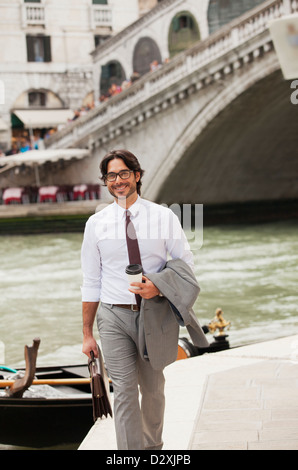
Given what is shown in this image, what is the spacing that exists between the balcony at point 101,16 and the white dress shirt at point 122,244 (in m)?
11.8

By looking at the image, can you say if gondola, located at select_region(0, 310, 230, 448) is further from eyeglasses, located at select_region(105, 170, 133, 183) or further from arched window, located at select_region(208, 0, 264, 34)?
arched window, located at select_region(208, 0, 264, 34)

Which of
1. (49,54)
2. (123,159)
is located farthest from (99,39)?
(123,159)

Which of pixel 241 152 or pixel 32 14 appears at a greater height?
pixel 32 14

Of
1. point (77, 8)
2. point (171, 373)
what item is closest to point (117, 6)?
point (77, 8)

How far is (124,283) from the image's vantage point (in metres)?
1.53

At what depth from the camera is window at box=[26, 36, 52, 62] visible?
12.6m

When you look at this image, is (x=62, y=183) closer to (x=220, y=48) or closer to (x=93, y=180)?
(x=93, y=180)

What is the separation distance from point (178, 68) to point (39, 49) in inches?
151

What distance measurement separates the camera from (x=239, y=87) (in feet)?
30.9

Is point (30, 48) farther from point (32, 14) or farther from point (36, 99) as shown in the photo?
point (36, 99)

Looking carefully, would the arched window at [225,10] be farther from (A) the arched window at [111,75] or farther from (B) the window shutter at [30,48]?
(B) the window shutter at [30,48]

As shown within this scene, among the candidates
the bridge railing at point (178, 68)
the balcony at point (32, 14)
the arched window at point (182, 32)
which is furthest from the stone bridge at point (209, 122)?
the balcony at point (32, 14)

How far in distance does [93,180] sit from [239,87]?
9.18ft

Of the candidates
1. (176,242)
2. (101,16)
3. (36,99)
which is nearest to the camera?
(176,242)
